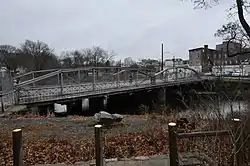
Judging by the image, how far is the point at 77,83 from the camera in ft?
72.0

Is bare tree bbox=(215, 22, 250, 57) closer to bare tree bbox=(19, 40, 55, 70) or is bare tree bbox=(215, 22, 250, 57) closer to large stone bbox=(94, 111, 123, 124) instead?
large stone bbox=(94, 111, 123, 124)

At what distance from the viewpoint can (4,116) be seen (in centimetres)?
1216

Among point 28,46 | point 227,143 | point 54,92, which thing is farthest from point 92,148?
point 28,46

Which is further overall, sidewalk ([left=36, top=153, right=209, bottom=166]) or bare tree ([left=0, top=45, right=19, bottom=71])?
bare tree ([left=0, top=45, right=19, bottom=71])

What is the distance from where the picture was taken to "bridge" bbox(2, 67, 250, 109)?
53.6 ft

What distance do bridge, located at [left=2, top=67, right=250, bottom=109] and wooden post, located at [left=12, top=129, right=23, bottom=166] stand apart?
11.3 metres

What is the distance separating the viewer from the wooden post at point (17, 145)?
383cm

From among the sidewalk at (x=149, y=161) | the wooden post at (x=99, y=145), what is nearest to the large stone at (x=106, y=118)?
the sidewalk at (x=149, y=161)

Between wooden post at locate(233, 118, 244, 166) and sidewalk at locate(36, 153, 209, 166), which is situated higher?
wooden post at locate(233, 118, 244, 166)

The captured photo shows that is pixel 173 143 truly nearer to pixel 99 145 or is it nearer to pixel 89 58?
pixel 99 145

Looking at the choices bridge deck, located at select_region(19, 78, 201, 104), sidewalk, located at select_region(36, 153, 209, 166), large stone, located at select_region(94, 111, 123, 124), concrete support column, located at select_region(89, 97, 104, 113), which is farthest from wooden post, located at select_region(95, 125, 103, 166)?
concrete support column, located at select_region(89, 97, 104, 113)

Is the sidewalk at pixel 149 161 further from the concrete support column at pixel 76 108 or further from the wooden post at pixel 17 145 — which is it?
the concrete support column at pixel 76 108

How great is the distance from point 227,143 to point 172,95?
95.9 ft

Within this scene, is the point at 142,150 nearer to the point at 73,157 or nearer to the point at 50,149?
the point at 73,157
